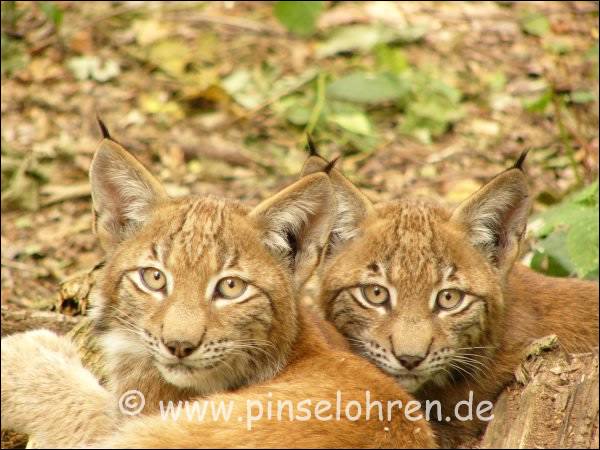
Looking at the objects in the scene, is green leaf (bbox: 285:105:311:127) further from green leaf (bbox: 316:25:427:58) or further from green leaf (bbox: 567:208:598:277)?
green leaf (bbox: 567:208:598:277)

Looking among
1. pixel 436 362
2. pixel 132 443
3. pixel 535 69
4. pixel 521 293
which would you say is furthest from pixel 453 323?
pixel 535 69

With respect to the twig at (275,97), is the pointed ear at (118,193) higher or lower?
higher

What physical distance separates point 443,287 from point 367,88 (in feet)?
16.9

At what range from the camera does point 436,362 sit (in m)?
5.53

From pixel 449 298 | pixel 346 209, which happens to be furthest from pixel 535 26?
pixel 449 298

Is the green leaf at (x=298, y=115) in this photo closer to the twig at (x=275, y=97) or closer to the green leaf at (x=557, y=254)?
the twig at (x=275, y=97)

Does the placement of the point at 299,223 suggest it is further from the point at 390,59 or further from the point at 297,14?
the point at 390,59

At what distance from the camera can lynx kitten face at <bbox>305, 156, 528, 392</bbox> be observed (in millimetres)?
5570

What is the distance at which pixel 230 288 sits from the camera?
508cm

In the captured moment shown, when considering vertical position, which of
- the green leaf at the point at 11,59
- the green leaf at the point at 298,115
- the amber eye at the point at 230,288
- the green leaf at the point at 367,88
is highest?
the amber eye at the point at 230,288

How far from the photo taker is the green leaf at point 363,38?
37.6 feet

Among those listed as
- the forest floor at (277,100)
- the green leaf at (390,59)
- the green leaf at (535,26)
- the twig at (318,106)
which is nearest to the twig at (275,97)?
the forest floor at (277,100)

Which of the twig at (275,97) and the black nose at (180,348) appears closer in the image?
the black nose at (180,348)

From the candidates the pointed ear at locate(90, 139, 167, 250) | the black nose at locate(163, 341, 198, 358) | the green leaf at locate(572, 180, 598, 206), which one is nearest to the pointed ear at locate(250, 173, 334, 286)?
the pointed ear at locate(90, 139, 167, 250)
